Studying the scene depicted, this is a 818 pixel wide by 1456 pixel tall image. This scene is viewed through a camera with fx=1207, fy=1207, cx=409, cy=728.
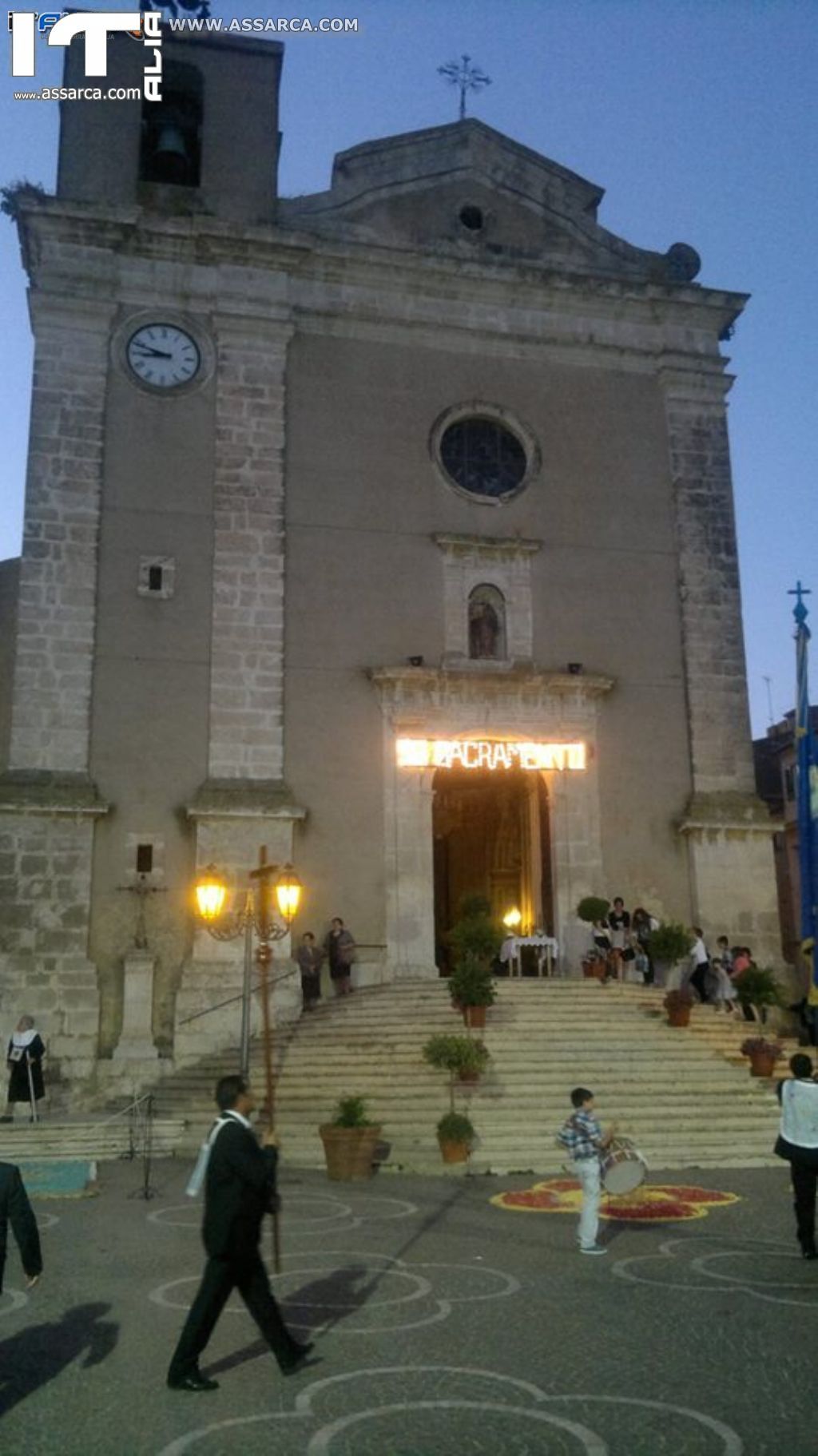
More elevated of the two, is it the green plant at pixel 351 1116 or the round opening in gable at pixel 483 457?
the round opening in gable at pixel 483 457

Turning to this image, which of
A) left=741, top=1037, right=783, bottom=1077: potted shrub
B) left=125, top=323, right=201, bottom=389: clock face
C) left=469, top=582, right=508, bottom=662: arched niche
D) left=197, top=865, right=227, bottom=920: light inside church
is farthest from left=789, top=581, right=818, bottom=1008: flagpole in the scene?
left=125, top=323, right=201, bottom=389: clock face

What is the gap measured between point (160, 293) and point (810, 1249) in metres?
19.1

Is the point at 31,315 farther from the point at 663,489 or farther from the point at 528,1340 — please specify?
the point at 528,1340

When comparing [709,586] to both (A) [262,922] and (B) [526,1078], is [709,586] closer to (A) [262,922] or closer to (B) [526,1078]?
(B) [526,1078]

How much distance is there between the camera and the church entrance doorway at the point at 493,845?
75.6 ft

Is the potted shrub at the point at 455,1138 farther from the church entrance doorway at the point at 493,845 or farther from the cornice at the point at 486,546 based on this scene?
the cornice at the point at 486,546

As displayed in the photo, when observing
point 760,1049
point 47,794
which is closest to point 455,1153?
point 760,1049

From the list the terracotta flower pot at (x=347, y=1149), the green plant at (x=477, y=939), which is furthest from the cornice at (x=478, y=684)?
the terracotta flower pot at (x=347, y=1149)

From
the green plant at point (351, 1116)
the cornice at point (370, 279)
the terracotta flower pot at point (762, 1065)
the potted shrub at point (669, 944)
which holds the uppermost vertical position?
the cornice at point (370, 279)

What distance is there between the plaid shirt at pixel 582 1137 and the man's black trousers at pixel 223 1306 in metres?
3.81

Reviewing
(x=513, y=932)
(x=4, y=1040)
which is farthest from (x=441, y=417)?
(x=4, y=1040)

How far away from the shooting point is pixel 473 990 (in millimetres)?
17266

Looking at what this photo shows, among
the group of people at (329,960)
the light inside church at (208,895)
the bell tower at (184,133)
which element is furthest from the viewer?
the bell tower at (184,133)

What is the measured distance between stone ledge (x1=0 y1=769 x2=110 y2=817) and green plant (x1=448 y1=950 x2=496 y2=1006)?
6514 millimetres
